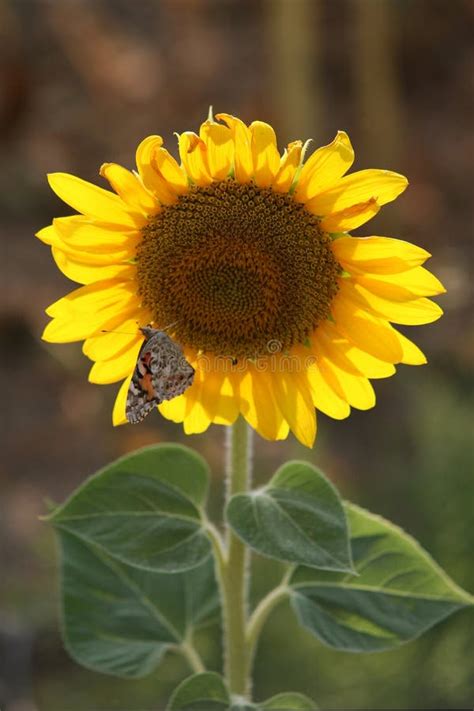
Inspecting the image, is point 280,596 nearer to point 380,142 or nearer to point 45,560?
point 45,560

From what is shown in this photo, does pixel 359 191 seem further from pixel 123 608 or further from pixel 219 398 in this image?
pixel 123 608

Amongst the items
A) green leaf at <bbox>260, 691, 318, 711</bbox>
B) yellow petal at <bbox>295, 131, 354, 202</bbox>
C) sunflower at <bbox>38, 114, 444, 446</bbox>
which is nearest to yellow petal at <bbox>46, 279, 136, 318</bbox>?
sunflower at <bbox>38, 114, 444, 446</bbox>

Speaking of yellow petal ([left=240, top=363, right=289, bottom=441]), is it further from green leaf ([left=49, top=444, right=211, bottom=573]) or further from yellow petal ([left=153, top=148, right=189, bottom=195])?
yellow petal ([left=153, top=148, right=189, bottom=195])

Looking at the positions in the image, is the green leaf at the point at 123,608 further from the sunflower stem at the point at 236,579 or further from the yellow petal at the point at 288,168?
the yellow petal at the point at 288,168

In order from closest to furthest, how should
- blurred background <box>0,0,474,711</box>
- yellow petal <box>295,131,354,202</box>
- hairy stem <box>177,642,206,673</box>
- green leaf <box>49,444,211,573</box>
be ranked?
1. yellow petal <box>295,131,354,202</box>
2. green leaf <box>49,444,211,573</box>
3. hairy stem <box>177,642,206,673</box>
4. blurred background <box>0,0,474,711</box>

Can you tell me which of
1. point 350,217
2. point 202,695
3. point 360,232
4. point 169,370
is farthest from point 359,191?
point 360,232

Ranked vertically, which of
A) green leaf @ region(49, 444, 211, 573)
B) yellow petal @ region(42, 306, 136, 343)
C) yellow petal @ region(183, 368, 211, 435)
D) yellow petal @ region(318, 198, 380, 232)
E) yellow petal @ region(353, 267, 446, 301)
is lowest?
green leaf @ region(49, 444, 211, 573)
